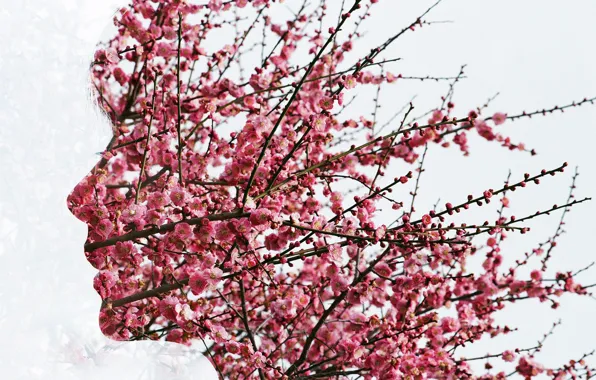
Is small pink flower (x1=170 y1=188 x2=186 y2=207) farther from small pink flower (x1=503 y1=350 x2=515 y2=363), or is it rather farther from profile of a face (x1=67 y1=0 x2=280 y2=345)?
small pink flower (x1=503 y1=350 x2=515 y2=363)

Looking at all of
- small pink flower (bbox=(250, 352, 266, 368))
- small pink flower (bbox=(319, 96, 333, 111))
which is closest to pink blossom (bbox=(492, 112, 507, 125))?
small pink flower (bbox=(319, 96, 333, 111))

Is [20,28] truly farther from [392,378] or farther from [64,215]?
[392,378]

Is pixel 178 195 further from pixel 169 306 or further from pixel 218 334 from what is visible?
pixel 218 334

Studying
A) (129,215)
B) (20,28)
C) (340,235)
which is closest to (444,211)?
(340,235)

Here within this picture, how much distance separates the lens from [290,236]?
10.9ft

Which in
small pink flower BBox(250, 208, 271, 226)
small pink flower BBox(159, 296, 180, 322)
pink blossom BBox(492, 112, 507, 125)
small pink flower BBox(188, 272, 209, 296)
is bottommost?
small pink flower BBox(159, 296, 180, 322)

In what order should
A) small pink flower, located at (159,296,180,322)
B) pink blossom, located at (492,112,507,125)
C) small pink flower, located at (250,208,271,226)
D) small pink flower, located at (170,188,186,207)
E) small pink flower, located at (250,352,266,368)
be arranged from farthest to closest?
pink blossom, located at (492,112,507,125), small pink flower, located at (250,352,266,368), small pink flower, located at (159,296,180,322), small pink flower, located at (170,188,186,207), small pink flower, located at (250,208,271,226)

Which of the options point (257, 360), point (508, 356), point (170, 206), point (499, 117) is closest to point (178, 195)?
point (170, 206)

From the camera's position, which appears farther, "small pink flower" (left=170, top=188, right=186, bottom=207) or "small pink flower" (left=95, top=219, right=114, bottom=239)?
"small pink flower" (left=170, top=188, right=186, bottom=207)

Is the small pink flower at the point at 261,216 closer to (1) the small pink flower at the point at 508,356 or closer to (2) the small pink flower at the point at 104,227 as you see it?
(2) the small pink flower at the point at 104,227

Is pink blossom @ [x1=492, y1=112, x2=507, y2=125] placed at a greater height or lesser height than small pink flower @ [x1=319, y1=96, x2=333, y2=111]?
greater

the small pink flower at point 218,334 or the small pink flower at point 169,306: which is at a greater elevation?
the small pink flower at point 169,306

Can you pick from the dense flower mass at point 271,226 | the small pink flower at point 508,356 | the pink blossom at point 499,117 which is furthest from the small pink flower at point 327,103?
the small pink flower at point 508,356

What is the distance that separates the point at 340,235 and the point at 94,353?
139cm
